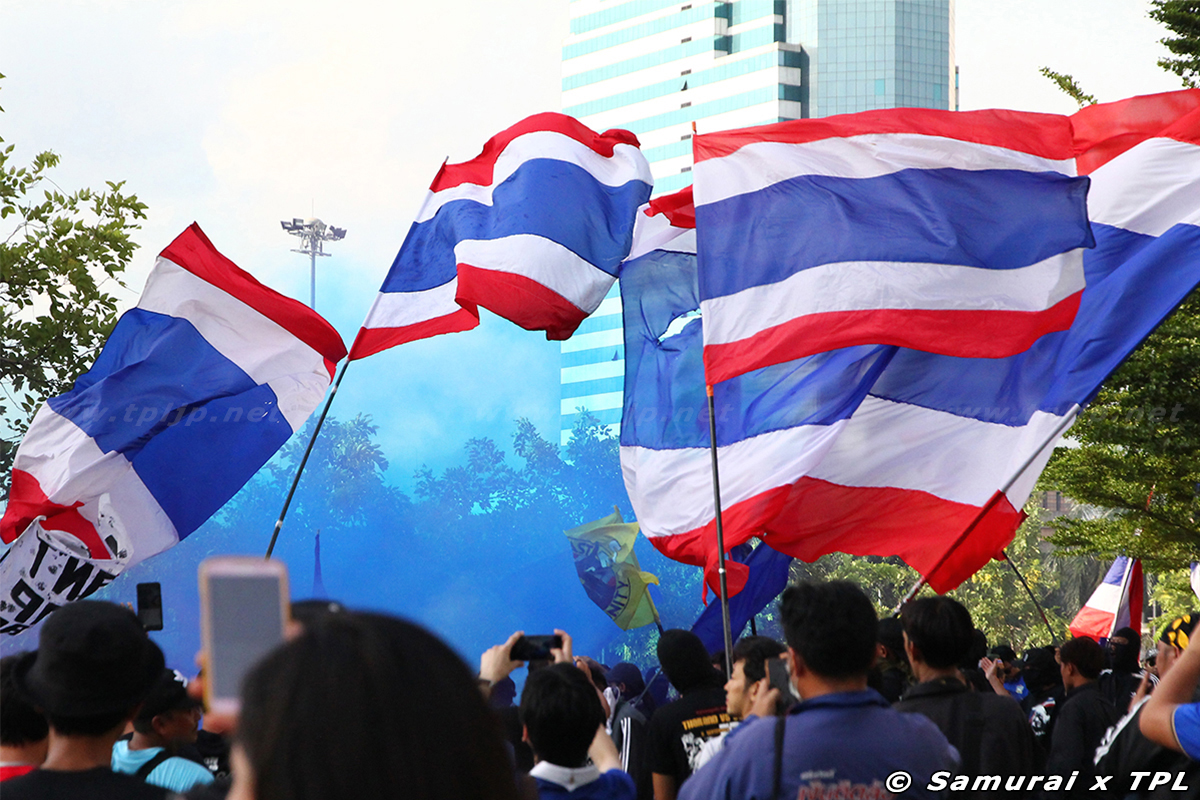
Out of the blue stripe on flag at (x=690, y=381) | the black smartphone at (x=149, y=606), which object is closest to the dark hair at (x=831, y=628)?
the black smartphone at (x=149, y=606)

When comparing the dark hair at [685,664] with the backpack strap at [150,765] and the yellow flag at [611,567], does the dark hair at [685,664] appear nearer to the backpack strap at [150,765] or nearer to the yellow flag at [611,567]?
the backpack strap at [150,765]

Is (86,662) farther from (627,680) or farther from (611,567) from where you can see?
(611,567)

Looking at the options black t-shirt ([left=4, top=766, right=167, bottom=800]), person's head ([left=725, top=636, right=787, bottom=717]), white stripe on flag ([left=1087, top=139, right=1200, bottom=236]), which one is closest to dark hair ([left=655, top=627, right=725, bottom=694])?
person's head ([left=725, top=636, right=787, bottom=717])

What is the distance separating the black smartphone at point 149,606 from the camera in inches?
202

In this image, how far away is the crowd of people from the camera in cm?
124

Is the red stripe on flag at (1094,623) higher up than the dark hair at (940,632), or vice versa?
the dark hair at (940,632)

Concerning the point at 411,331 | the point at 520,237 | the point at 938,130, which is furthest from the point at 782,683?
the point at 411,331

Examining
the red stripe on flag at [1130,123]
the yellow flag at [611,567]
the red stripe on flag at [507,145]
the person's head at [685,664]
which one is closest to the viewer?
the person's head at [685,664]

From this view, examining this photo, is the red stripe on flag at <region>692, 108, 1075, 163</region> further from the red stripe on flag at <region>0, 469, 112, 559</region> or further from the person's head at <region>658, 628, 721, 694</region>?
the red stripe on flag at <region>0, 469, 112, 559</region>

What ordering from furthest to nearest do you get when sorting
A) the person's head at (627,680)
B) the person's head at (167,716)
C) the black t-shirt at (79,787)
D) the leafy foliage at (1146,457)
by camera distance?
the leafy foliage at (1146,457)
the person's head at (627,680)
the person's head at (167,716)
the black t-shirt at (79,787)

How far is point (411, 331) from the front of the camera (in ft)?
30.2

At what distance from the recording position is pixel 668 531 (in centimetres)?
798

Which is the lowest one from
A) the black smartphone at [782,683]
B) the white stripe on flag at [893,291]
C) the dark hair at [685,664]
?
the dark hair at [685,664]

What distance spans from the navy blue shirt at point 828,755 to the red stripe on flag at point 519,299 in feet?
19.2
